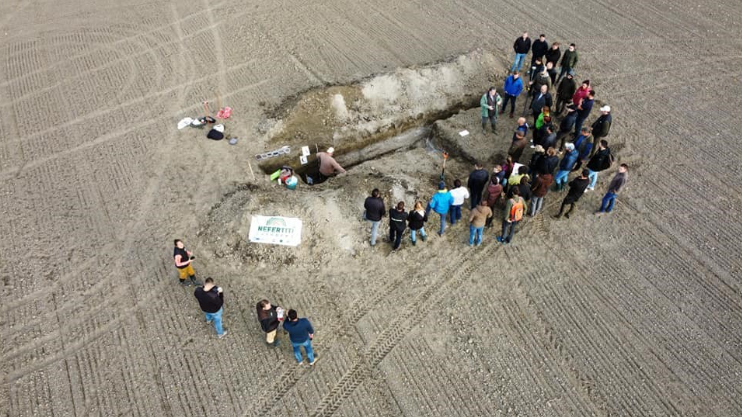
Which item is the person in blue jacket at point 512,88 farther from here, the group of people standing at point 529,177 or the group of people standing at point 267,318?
the group of people standing at point 267,318

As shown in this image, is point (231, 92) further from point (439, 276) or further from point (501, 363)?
point (501, 363)

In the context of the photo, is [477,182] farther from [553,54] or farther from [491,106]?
[553,54]

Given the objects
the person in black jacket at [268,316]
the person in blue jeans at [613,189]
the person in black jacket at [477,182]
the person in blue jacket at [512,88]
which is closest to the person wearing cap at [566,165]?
the person in blue jeans at [613,189]

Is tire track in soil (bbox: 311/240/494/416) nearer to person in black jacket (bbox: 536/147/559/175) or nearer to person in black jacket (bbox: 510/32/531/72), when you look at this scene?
person in black jacket (bbox: 536/147/559/175)

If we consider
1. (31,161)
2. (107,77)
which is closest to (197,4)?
(107,77)

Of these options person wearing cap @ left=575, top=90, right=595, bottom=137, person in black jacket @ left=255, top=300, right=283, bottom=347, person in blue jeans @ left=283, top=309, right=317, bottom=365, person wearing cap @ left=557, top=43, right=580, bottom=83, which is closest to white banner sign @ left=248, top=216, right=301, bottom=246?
person in black jacket @ left=255, top=300, right=283, bottom=347
